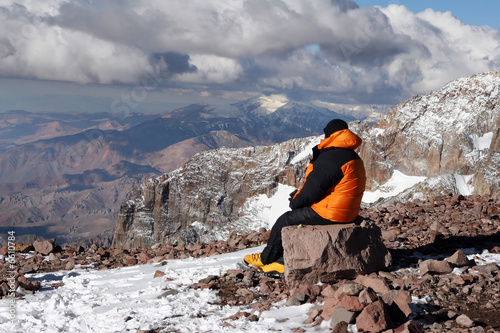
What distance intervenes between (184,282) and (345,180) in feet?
14.6

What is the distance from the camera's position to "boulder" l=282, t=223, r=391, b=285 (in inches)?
340

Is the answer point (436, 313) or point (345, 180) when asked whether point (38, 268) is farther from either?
point (436, 313)

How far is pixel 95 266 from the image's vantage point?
12.6 metres

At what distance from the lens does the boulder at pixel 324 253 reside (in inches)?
340

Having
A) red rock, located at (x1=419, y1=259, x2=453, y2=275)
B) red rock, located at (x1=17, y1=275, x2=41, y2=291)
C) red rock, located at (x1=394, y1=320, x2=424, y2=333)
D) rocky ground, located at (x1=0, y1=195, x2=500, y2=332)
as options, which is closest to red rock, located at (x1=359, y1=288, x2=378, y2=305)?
rocky ground, located at (x1=0, y1=195, x2=500, y2=332)

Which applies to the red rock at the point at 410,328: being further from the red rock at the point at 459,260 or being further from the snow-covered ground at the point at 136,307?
the red rock at the point at 459,260

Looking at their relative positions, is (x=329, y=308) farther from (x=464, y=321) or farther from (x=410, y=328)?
(x=464, y=321)

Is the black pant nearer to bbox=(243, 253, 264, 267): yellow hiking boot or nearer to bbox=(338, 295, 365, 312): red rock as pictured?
bbox=(243, 253, 264, 267): yellow hiking boot

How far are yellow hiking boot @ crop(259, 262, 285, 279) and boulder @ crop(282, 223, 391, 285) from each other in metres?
0.75

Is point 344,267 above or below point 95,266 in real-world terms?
above

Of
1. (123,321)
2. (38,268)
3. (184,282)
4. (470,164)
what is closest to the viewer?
(123,321)

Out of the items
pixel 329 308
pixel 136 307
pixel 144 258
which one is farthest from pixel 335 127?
pixel 144 258

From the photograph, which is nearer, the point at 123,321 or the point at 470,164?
the point at 123,321

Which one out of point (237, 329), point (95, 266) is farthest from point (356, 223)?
point (95, 266)
